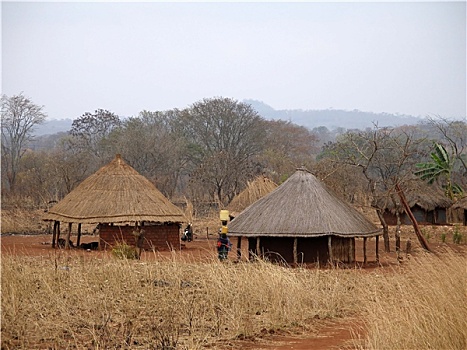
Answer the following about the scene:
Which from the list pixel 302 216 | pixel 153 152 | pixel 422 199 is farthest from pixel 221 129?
pixel 302 216

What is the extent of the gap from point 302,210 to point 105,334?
907 centimetres

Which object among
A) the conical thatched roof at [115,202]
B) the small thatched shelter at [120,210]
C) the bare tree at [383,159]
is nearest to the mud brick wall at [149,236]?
the small thatched shelter at [120,210]

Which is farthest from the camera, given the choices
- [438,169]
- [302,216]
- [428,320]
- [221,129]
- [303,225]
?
[221,129]

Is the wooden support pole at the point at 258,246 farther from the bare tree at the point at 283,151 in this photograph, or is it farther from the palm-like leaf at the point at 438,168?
the bare tree at the point at 283,151

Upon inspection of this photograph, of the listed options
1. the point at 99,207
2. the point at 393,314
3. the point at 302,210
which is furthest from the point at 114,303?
the point at 99,207

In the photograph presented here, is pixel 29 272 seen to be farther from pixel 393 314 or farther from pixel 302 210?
pixel 302 210

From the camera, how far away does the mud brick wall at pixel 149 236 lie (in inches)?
762

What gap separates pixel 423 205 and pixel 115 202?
42.6ft

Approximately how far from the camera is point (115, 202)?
19.5m

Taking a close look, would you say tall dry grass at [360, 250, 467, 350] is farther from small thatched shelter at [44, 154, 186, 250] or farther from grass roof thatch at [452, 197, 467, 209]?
grass roof thatch at [452, 197, 467, 209]

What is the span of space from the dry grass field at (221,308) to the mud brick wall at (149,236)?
8.86 m

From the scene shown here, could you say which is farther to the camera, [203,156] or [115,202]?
[203,156]

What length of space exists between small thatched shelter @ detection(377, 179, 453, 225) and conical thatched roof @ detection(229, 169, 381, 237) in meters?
11.8

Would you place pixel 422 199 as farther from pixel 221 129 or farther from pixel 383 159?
pixel 221 129
